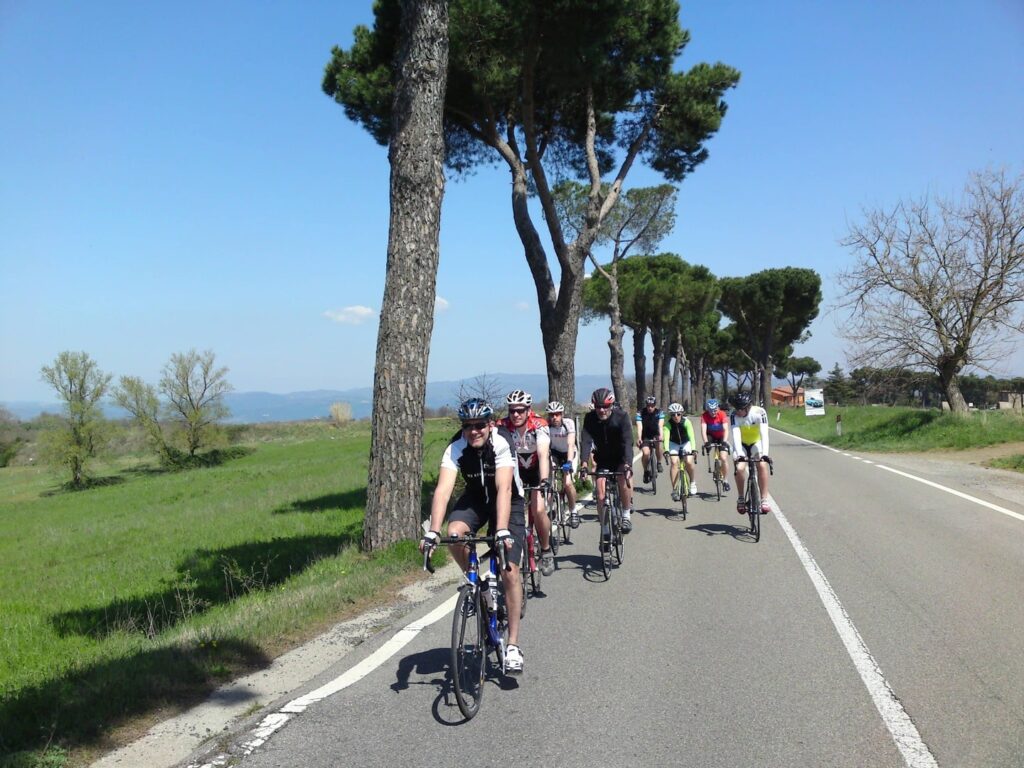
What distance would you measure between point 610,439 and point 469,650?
453 centimetres

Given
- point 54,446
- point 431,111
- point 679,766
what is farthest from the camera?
point 54,446

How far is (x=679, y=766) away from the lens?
3805 millimetres

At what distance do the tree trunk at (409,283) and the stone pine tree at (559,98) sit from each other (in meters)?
5.87

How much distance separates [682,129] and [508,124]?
4268 millimetres

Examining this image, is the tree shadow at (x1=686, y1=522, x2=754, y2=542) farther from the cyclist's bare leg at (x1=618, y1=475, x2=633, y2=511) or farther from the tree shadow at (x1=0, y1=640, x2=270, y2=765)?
the tree shadow at (x1=0, y1=640, x2=270, y2=765)

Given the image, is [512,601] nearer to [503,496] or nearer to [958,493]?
[503,496]

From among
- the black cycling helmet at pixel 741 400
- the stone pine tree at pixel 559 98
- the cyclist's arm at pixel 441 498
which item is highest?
the stone pine tree at pixel 559 98

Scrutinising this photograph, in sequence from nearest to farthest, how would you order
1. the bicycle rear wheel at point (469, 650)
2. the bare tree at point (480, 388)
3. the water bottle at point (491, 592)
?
→ 1. the bicycle rear wheel at point (469, 650)
2. the water bottle at point (491, 592)
3. the bare tree at point (480, 388)

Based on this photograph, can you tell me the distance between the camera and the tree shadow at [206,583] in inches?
356

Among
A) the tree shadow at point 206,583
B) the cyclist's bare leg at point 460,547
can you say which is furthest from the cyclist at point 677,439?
the cyclist's bare leg at point 460,547

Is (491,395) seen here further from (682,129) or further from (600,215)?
(682,129)

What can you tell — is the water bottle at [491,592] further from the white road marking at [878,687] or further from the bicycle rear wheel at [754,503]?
the bicycle rear wheel at [754,503]

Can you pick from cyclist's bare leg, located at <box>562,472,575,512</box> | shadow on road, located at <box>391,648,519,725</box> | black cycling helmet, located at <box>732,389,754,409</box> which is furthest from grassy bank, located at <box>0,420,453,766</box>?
black cycling helmet, located at <box>732,389,754,409</box>

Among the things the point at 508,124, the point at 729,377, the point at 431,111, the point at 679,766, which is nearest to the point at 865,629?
the point at 679,766
